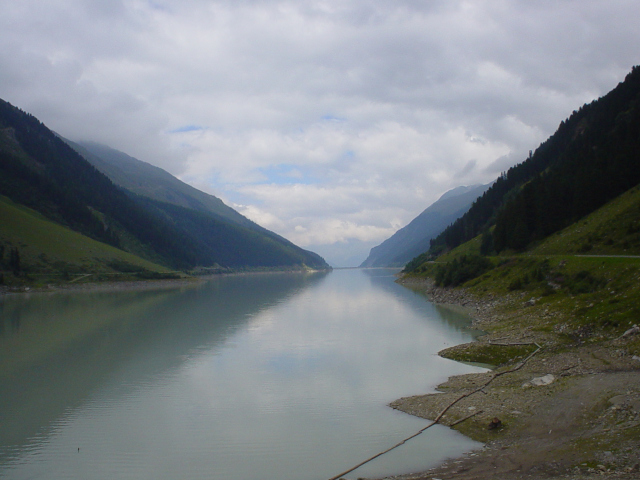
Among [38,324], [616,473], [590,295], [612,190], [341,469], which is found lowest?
[38,324]

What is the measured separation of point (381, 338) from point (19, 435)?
2441 centimetres

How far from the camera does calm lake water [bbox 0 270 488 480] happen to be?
12.3 metres

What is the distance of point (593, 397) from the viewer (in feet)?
44.1

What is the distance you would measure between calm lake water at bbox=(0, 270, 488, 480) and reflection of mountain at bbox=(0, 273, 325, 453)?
129 mm

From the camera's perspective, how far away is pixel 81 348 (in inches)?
1202

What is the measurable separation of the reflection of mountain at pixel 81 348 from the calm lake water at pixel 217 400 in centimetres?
13

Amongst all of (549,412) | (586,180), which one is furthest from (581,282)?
(586,180)

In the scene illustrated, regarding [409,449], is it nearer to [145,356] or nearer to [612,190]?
[145,356]

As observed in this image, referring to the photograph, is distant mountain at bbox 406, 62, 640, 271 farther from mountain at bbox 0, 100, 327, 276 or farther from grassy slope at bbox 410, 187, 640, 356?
mountain at bbox 0, 100, 327, 276

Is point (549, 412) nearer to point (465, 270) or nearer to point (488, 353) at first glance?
point (488, 353)

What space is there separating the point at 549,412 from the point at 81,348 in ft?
100

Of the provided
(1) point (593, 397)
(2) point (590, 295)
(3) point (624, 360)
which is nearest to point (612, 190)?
(2) point (590, 295)

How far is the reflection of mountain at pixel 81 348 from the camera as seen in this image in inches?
707

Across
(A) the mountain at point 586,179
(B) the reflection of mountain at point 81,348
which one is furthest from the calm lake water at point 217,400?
(A) the mountain at point 586,179
